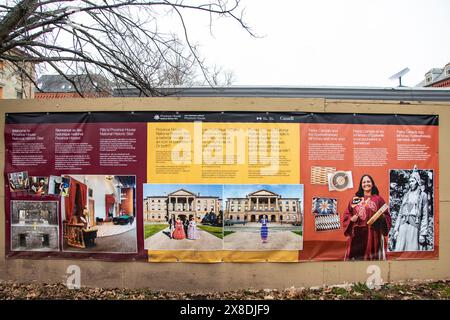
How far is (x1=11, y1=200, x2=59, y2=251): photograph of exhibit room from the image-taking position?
503 cm

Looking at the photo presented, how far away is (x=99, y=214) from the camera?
16.4ft

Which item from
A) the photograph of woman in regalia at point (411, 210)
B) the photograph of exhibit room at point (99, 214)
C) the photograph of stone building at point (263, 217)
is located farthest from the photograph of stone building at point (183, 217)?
the photograph of woman in regalia at point (411, 210)

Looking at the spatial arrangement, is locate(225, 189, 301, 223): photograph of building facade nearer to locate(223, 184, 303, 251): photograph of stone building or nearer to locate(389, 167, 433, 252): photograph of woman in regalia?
locate(223, 184, 303, 251): photograph of stone building

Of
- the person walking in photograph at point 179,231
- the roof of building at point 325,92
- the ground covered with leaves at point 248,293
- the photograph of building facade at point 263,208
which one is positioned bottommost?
the ground covered with leaves at point 248,293

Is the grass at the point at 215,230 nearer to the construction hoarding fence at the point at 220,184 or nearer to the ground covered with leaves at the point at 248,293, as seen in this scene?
the construction hoarding fence at the point at 220,184

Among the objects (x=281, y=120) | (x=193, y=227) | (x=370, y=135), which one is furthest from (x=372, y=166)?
(x=193, y=227)

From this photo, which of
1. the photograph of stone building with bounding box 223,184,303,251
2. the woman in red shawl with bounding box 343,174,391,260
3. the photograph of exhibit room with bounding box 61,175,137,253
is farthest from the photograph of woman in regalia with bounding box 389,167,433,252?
the photograph of exhibit room with bounding box 61,175,137,253

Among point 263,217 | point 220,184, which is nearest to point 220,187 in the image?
point 220,184

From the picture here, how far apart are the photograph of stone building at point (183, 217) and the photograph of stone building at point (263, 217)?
16 cm

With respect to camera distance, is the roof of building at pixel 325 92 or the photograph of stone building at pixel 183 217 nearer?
the photograph of stone building at pixel 183 217

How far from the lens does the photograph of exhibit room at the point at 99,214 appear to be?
16.2ft

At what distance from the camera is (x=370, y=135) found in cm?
499

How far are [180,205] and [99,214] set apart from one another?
1137 mm

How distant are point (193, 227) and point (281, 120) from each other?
1.87m
